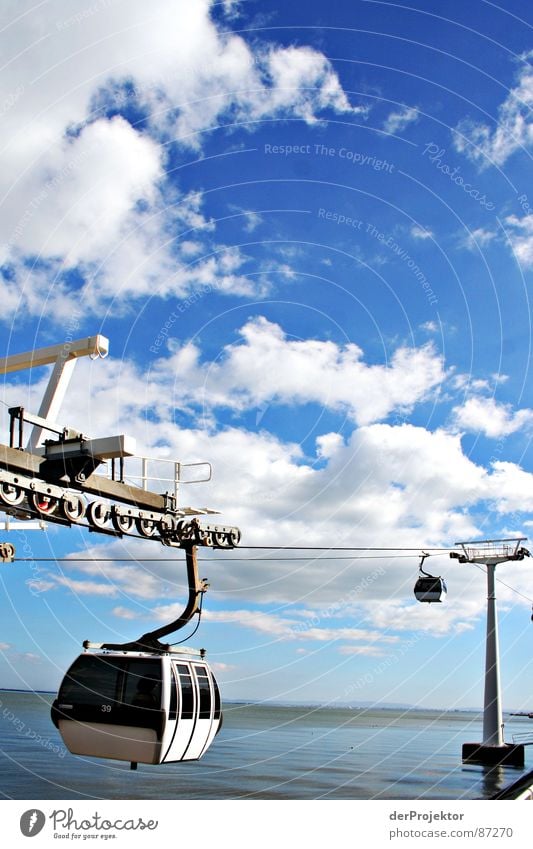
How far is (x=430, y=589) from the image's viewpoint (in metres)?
26.7

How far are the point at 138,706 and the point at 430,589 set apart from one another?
575 inches

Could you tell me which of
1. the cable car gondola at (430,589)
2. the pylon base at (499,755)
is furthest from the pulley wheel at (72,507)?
the pylon base at (499,755)

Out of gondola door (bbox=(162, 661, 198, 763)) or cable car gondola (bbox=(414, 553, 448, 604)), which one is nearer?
gondola door (bbox=(162, 661, 198, 763))

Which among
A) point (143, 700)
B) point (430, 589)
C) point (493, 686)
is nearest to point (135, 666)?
point (143, 700)

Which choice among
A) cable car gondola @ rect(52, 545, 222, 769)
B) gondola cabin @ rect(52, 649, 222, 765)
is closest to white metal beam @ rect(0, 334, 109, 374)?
cable car gondola @ rect(52, 545, 222, 769)

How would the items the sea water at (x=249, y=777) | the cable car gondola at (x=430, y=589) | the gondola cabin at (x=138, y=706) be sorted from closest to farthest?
the gondola cabin at (x=138, y=706)
the cable car gondola at (x=430, y=589)
the sea water at (x=249, y=777)

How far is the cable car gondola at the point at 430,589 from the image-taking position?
26.5m

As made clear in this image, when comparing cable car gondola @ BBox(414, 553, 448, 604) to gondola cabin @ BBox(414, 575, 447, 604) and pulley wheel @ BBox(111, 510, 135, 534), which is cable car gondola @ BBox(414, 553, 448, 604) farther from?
pulley wheel @ BBox(111, 510, 135, 534)

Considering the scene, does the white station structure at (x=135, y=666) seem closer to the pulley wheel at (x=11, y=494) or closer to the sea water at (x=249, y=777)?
the pulley wheel at (x=11, y=494)

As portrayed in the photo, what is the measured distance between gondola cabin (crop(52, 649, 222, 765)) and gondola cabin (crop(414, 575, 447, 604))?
12.4m

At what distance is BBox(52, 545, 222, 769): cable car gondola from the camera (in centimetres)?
1459

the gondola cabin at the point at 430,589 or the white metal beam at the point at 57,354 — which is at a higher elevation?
the white metal beam at the point at 57,354

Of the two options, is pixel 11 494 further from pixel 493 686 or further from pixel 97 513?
pixel 493 686
